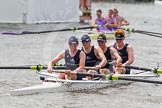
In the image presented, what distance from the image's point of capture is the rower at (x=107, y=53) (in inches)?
563

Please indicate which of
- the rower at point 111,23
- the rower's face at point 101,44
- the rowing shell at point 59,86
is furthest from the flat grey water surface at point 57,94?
the rower at point 111,23

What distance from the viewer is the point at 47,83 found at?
13.4 m

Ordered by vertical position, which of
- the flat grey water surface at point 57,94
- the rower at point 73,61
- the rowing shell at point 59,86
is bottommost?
the flat grey water surface at point 57,94

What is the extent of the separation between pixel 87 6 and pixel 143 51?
11.6 meters

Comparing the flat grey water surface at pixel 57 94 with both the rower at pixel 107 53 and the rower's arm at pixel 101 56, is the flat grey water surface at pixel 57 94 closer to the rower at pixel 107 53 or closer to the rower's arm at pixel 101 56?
the rower at pixel 107 53

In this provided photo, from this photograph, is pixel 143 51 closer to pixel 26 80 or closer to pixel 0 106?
pixel 26 80

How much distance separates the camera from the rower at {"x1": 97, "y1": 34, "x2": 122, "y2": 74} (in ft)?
46.9

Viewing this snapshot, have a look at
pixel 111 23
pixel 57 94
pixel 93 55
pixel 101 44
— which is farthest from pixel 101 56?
pixel 111 23

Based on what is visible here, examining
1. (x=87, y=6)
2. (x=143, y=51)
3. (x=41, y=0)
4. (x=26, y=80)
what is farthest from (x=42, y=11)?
(x=26, y=80)

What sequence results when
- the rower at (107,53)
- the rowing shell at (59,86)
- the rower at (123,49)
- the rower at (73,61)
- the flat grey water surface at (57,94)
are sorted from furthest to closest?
the rower at (123,49)
the rower at (107,53)
the rower at (73,61)
the rowing shell at (59,86)
the flat grey water surface at (57,94)

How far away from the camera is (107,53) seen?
14.7 meters

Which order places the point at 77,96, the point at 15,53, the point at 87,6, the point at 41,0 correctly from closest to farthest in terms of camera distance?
1. the point at 77,96
2. the point at 15,53
3. the point at 41,0
4. the point at 87,6

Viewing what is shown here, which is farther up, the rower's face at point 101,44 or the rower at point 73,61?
the rower's face at point 101,44

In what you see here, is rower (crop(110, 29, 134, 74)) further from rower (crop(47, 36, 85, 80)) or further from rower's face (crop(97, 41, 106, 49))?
rower (crop(47, 36, 85, 80))
